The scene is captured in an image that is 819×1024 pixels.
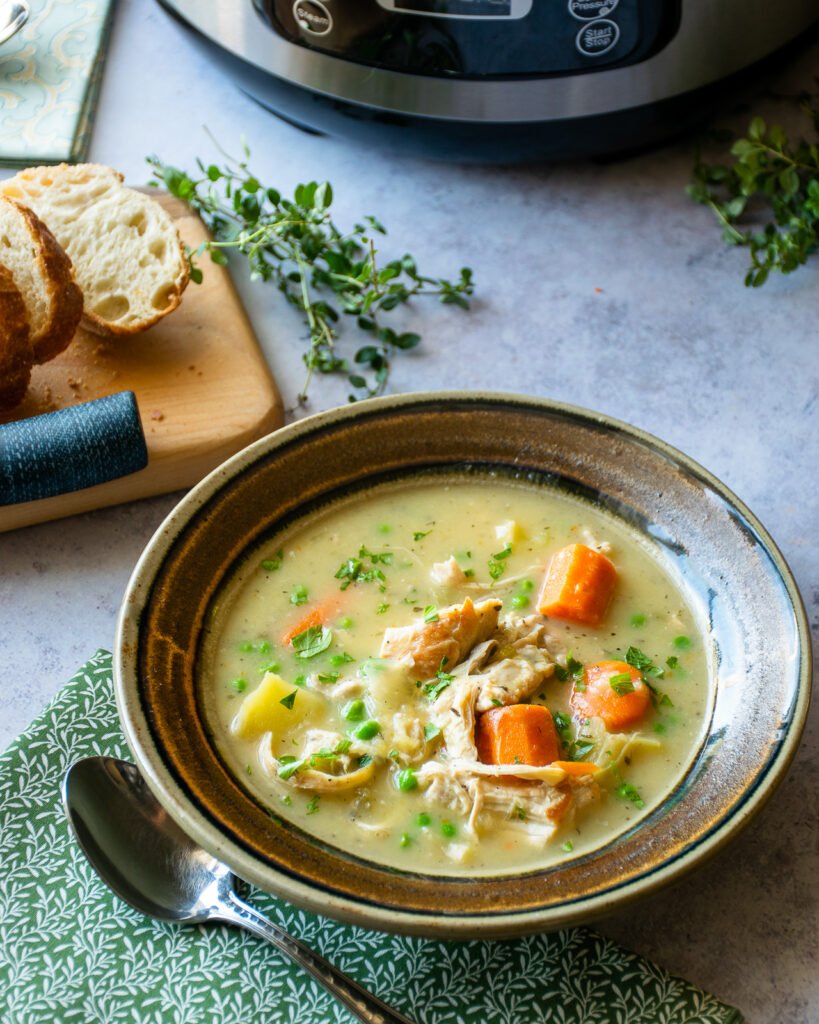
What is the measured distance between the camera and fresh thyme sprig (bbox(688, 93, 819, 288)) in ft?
8.94

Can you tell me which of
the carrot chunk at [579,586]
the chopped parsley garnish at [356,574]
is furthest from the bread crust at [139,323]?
the carrot chunk at [579,586]

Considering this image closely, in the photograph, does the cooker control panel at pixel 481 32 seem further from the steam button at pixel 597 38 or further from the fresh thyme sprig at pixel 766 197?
the fresh thyme sprig at pixel 766 197

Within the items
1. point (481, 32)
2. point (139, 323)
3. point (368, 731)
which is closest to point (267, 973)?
point (368, 731)

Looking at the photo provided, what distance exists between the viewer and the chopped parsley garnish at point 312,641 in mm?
1891

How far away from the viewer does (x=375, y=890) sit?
1501 millimetres

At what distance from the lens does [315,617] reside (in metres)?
1.95

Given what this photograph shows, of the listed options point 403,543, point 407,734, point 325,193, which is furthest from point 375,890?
point 325,193

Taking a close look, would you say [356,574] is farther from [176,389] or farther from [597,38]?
[597,38]

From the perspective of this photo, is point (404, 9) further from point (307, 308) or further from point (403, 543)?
point (403, 543)

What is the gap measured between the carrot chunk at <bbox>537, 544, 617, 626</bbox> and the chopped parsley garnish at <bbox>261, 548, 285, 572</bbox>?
44cm

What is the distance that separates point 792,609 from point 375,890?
75 cm

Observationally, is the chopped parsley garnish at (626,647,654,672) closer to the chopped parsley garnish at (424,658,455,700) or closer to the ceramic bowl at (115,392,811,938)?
the ceramic bowl at (115,392,811,938)

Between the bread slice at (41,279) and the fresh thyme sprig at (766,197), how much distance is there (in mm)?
1491

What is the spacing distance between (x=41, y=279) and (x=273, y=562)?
0.84 meters
